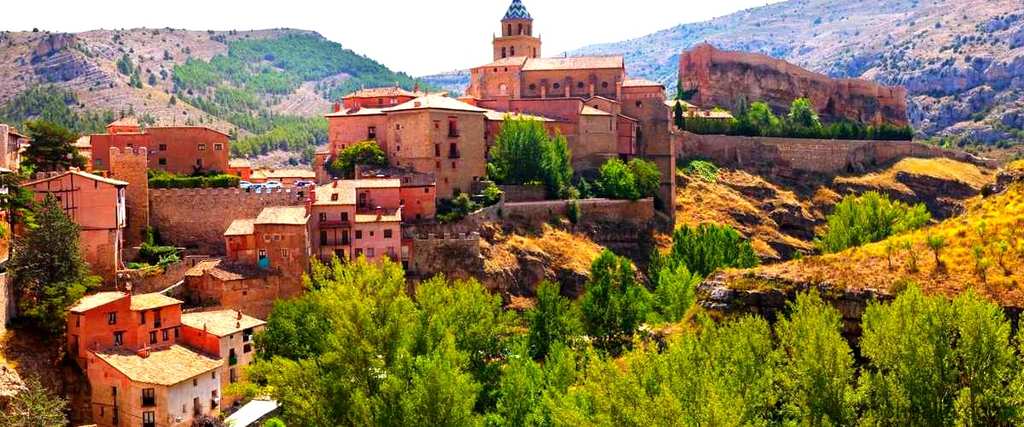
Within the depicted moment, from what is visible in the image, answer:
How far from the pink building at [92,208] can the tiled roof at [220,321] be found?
4.36 metres

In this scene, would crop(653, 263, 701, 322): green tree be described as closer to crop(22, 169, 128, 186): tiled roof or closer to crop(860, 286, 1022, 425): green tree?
crop(860, 286, 1022, 425): green tree

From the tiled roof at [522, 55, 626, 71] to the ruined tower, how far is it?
31.6 meters

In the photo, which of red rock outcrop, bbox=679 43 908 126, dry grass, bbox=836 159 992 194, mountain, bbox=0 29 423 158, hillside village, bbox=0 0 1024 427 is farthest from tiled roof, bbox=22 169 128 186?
mountain, bbox=0 29 423 158

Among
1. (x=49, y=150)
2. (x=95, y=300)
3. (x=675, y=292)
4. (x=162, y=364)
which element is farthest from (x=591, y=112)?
(x=95, y=300)

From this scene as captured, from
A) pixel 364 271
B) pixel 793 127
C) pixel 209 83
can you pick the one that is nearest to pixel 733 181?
pixel 793 127

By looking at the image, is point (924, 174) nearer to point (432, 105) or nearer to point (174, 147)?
point (432, 105)

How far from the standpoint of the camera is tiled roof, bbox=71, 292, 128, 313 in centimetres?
4722

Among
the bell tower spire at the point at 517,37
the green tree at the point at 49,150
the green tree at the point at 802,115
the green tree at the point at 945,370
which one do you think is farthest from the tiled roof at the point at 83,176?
the green tree at the point at 802,115

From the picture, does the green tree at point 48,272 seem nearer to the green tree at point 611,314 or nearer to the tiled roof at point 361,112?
the green tree at point 611,314

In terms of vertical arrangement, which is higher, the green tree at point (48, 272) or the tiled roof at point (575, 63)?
the tiled roof at point (575, 63)

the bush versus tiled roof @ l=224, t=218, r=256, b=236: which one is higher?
tiled roof @ l=224, t=218, r=256, b=236

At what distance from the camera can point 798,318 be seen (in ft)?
119

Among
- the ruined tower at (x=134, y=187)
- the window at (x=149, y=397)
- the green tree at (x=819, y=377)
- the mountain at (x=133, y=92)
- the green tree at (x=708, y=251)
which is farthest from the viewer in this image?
the mountain at (x=133, y=92)

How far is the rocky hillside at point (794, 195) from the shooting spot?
8306 centimetres
